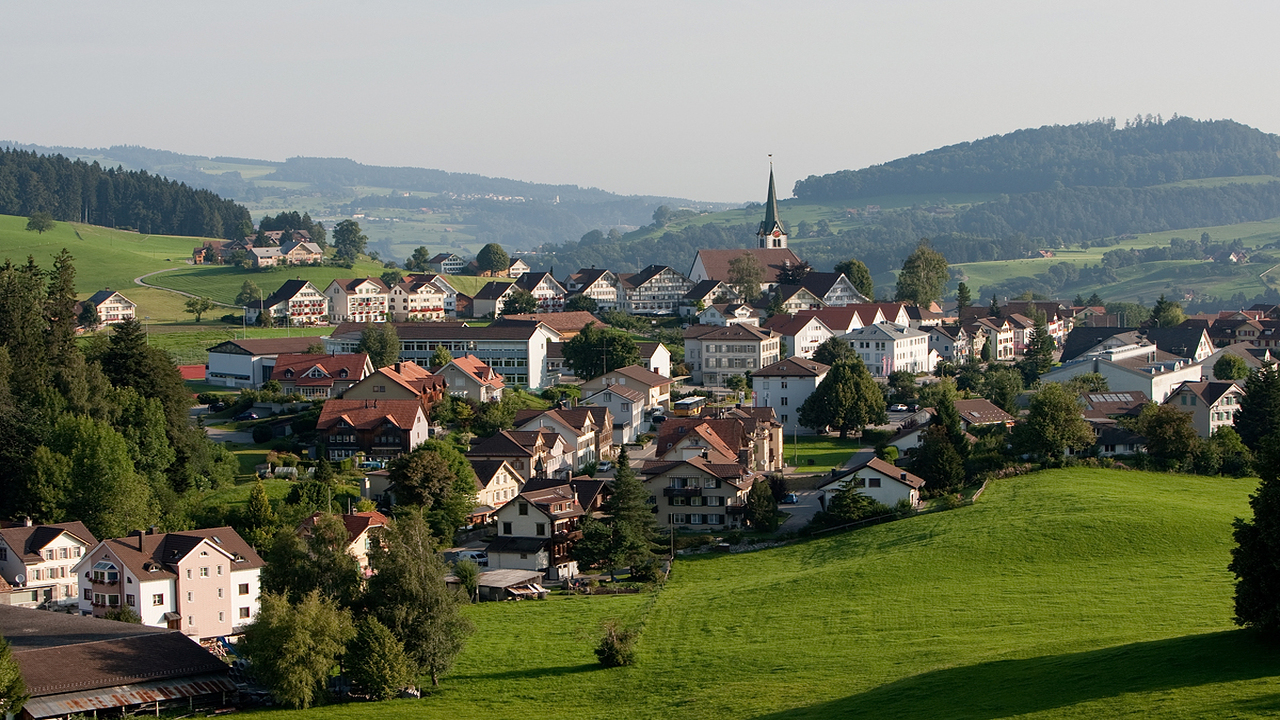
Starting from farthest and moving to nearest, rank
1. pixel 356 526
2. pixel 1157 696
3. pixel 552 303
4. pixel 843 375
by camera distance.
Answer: pixel 552 303 < pixel 843 375 < pixel 356 526 < pixel 1157 696

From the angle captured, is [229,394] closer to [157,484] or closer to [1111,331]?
[157,484]

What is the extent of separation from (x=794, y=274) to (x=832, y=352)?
76.3 ft

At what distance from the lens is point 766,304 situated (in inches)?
3691

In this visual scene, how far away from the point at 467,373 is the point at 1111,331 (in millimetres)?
46662

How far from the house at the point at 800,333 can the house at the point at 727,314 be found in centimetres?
398

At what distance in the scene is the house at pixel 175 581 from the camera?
38.0 m

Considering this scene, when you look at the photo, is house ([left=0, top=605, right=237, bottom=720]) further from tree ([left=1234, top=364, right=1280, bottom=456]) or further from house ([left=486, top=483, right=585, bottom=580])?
tree ([left=1234, top=364, right=1280, bottom=456])

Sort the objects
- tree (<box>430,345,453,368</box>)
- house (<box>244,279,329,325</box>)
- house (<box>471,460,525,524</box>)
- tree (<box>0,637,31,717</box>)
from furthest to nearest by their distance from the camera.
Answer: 1. house (<box>244,279,329,325</box>)
2. tree (<box>430,345,453,368</box>)
3. house (<box>471,460,525,524</box>)
4. tree (<box>0,637,31,717</box>)

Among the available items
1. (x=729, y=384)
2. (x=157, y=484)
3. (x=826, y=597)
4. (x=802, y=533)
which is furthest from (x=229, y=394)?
(x=826, y=597)

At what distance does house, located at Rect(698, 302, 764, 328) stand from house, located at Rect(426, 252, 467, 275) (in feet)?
157

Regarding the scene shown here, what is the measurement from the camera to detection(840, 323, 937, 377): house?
7831 cm

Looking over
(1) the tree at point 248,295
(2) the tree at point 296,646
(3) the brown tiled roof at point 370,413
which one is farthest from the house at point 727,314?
(2) the tree at point 296,646

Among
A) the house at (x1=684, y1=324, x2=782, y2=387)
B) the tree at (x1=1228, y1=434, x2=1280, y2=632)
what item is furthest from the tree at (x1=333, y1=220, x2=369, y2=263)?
the tree at (x1=1228, y1=434, x2=1280, y2=632)

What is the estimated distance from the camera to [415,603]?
1253 inches
